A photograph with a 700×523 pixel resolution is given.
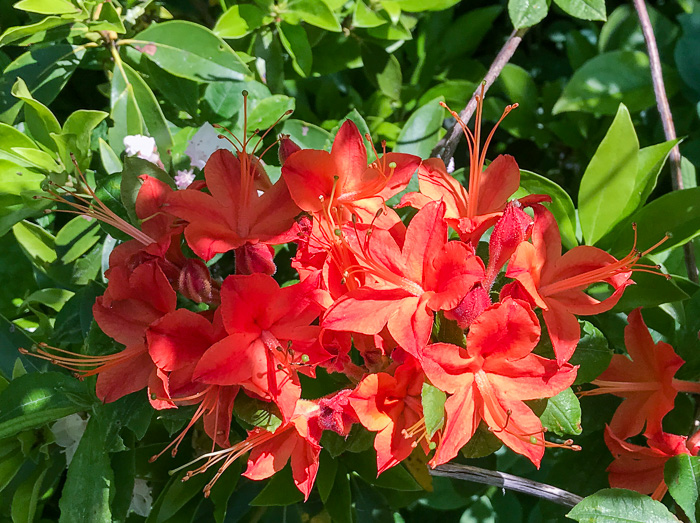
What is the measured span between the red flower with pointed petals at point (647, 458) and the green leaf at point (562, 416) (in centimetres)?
11

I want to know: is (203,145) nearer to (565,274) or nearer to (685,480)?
(565,274)

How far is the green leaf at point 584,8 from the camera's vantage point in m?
1.16

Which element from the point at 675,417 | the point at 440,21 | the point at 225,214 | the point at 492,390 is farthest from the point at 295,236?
the point at 440,21

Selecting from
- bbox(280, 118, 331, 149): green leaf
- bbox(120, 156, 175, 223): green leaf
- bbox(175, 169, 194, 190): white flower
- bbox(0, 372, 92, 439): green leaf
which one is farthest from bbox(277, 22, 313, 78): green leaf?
bbox(0, 372, 92, 439): green leaf

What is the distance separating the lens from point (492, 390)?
0.76 meters

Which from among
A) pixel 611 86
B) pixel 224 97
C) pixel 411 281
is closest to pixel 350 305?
pixel 411 281

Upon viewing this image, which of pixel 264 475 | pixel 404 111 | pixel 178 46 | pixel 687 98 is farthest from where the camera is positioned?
pixel 404 111

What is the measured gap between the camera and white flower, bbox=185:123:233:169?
3.95ft

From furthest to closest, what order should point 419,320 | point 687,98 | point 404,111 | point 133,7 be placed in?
point 404,111 → point 687,98 → point 133,7 → point 419,320

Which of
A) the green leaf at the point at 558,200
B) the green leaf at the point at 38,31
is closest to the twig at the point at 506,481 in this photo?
the green leaf at the point at 558,200

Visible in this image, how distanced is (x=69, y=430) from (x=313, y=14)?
860mm

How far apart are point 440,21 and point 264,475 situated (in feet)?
3.73

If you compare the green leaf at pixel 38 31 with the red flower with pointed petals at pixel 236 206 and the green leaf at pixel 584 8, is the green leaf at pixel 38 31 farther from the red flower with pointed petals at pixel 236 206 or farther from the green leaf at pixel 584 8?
the green leaf at pixel 584 8

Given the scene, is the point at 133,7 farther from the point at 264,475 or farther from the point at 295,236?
the point at 264,475
